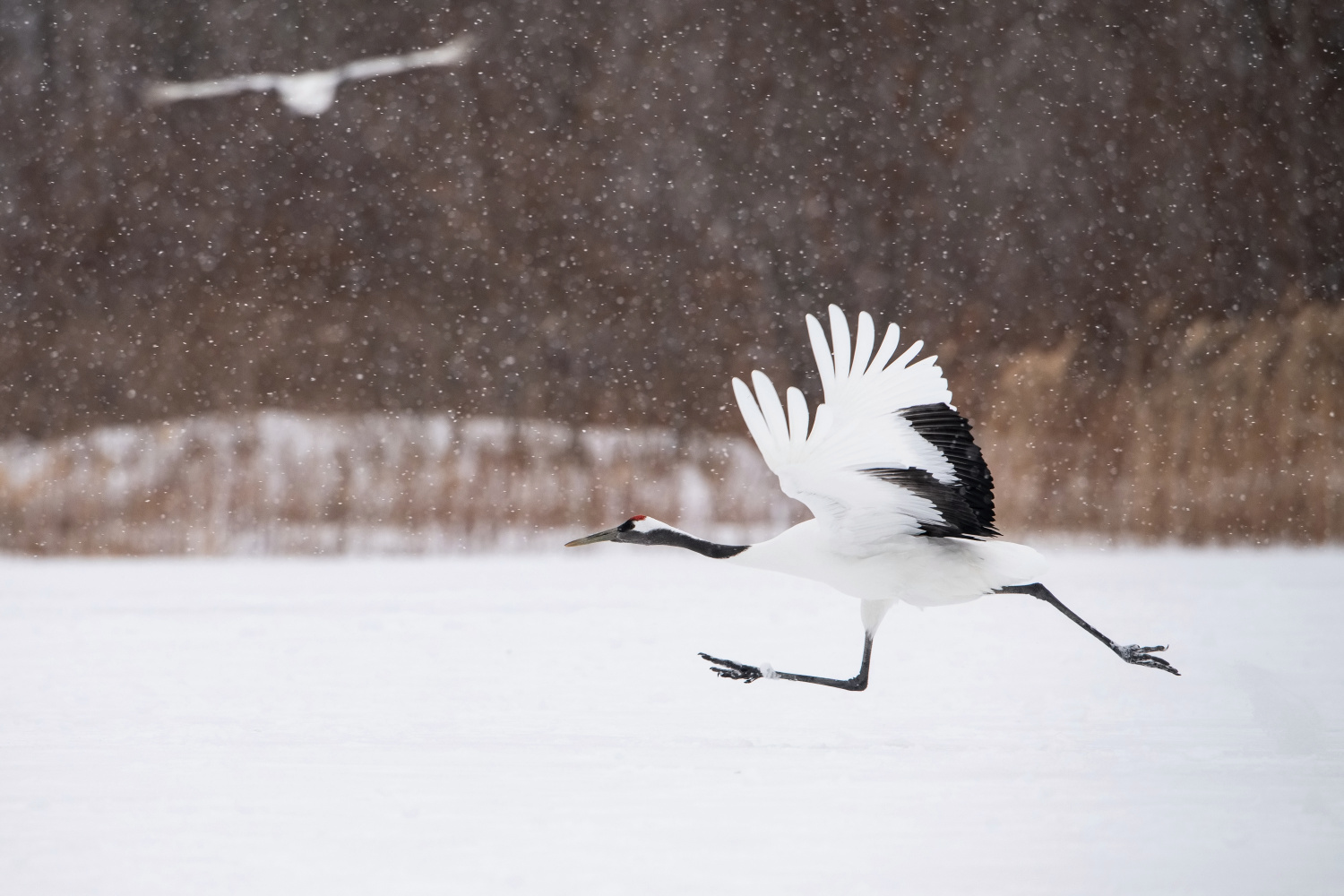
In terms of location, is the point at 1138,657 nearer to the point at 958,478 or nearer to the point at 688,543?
the point at 958,478

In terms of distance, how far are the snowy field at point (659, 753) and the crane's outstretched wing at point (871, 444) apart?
0.72m

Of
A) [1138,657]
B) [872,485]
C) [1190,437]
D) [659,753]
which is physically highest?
[1190,437]

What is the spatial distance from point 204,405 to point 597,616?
231 inches

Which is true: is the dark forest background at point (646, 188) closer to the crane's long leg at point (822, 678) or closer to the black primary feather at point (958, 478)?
the crane's long leg at point (822, 678)

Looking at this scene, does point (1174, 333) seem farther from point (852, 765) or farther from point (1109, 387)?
point (852, 765)

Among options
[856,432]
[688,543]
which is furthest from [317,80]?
[856,432]

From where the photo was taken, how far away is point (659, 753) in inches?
152

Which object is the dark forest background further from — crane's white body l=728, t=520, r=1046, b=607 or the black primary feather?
the black primary feather

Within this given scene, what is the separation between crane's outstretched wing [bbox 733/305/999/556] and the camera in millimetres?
3922

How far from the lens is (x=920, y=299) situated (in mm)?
11883

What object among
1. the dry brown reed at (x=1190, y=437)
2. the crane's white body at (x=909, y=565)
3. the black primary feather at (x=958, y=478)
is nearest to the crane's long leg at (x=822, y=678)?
the crane's white body at (x=909, y=565)

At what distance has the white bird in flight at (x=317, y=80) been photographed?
12070 mm

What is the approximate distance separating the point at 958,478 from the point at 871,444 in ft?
1.11

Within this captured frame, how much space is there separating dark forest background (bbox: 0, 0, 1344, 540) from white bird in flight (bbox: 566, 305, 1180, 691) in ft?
24.4
